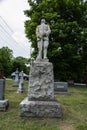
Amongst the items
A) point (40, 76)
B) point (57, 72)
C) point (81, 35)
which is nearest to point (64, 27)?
point (81, 35)

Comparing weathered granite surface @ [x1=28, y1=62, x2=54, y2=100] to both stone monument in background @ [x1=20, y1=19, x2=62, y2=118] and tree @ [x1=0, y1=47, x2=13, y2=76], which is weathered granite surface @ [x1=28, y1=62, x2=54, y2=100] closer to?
stone monument in background @ [x1=20, y1=19, x2=62, y2=118]

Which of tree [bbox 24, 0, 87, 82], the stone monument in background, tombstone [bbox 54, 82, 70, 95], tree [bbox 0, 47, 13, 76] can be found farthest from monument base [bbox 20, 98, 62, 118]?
tree [bbox 0, 47, 13, 76]

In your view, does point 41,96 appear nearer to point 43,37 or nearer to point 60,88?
point 43,37

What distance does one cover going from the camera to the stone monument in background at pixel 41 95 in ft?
28.9

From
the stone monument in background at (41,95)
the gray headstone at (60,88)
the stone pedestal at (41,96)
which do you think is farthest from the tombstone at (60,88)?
the stone pedestal at (41,96)

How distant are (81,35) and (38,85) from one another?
60.7ft

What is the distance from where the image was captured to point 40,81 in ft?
31.1

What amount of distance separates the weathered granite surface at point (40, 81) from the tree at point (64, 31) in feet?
52.5

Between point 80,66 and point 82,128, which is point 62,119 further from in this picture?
point 80,66

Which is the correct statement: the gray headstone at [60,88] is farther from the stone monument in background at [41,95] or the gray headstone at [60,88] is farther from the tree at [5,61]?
the tree at [5,61]

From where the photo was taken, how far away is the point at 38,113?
8.81 m

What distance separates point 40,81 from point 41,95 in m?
0.50

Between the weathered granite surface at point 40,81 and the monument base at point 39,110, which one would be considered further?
the weathered granite surface at point 40,81

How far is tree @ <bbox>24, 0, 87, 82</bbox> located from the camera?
2644 centimetres
